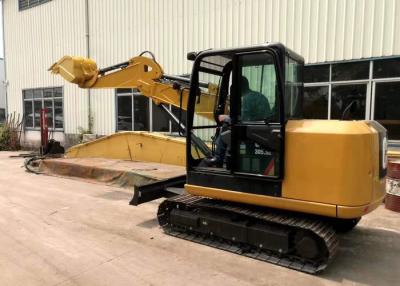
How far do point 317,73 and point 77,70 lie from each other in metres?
5.93

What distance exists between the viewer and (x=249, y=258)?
4.66 meters

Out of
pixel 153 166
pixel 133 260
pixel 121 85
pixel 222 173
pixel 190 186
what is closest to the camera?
pixel 133 260

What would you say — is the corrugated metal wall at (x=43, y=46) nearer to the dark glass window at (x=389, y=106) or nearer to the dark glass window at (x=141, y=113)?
the dark glass window at (x=141, y=113)

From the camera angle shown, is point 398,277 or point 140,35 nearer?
point 398,277

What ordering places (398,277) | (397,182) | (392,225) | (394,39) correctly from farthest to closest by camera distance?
(394,39) < (397,182) < (392,225) < (398,277)

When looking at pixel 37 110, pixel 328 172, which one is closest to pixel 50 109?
pixel 37 110

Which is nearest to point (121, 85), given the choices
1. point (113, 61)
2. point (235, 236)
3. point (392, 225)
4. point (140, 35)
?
point (235, 236)

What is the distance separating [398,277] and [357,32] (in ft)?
21.0

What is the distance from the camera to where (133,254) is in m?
4.80

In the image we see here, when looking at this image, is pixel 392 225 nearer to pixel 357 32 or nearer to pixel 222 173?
pixel 222 173

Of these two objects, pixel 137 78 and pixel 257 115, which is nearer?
pixel 257 115

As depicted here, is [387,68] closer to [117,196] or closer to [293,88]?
[293,88]

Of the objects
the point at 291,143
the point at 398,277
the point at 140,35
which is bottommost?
the point at 398,277

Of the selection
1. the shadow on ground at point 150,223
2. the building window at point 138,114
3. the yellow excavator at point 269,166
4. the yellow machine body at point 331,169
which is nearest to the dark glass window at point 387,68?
the yellow excavator at point 269,166
